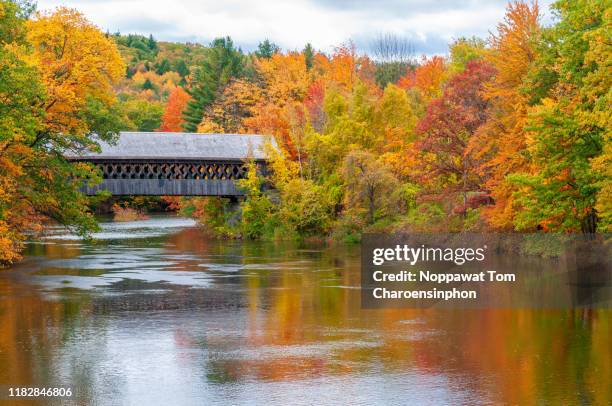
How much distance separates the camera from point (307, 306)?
24938 mm

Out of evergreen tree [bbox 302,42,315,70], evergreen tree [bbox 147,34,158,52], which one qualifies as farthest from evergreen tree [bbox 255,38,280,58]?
evergreen tree [bbox 147,34,158,52]

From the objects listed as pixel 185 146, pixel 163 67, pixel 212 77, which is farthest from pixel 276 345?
pixel 163 67

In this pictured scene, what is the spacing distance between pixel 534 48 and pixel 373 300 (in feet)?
48.2

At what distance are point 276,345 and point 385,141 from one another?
112 feet

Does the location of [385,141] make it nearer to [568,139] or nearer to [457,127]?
[457,127]

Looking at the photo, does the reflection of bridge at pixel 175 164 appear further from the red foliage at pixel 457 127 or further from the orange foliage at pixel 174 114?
the orange foliage at pixel 174 114

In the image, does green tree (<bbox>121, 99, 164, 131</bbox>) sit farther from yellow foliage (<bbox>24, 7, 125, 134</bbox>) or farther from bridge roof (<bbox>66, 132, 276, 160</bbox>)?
yellow foliage (<bbox>24, 7, 125, 134</bbox>)

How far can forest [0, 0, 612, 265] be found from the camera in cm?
3041

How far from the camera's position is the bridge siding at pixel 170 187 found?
51406 mm

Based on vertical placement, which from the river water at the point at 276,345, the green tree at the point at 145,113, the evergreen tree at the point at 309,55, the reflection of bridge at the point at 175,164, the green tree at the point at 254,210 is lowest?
the river water at the point at 276,345

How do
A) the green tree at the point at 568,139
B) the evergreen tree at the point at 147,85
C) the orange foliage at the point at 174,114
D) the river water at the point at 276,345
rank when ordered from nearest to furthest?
1. the river water at the point at 276,345
2. the green tree at the point at 568,139
3. the orange foliage at the point at 174,114
4. the evergreen tree at the point at 147,85

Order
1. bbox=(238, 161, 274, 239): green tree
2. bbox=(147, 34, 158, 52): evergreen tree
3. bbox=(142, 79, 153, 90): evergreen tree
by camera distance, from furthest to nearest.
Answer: bbox=(147, 34, 158, 52): evergreen tree
bbox=(142, 79, 153, 90): evergreen tree
bbox=(238, 161, 274, 239): green tree

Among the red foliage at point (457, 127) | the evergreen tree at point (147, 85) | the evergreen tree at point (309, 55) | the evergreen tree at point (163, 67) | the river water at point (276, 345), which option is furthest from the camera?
the evergreen tree at point (163, 67)

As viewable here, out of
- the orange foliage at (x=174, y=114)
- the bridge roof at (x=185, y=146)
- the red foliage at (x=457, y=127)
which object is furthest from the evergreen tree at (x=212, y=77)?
the red foliage at (x=457, y=127)
